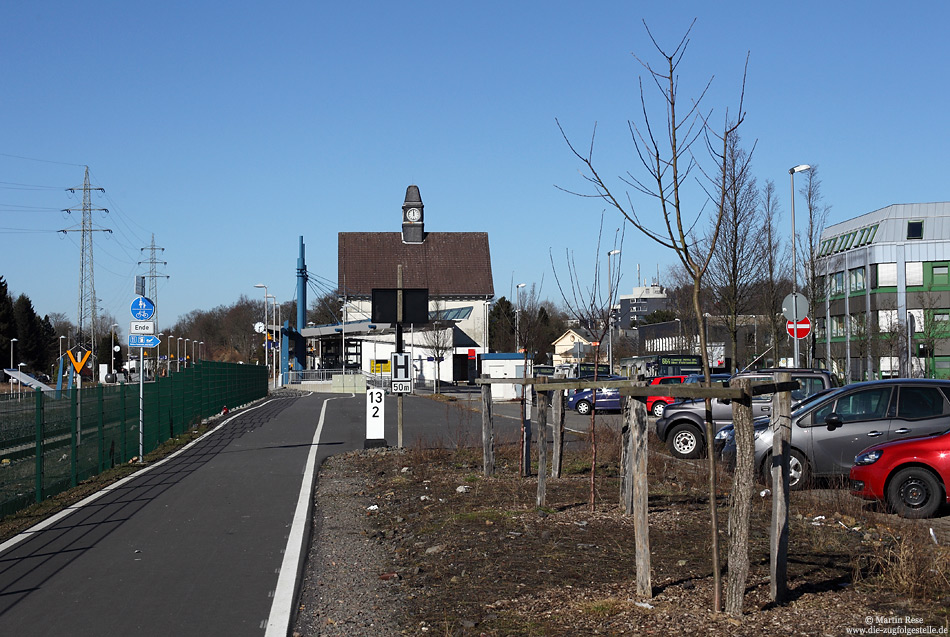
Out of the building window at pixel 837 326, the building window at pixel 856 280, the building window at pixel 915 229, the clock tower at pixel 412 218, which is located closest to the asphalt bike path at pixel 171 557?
the building window at pixel 837 326

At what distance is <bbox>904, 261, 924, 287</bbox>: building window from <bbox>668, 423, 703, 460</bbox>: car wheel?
48695mm

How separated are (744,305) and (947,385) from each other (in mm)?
15760

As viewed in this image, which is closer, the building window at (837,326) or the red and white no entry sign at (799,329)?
the red and white no entry sign at (799,329)

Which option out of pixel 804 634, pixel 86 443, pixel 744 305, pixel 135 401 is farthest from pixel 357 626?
pixel 744 305

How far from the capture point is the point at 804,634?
5.43m

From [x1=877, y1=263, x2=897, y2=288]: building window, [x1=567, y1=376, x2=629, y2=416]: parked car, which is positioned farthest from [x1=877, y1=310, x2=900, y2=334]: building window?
[x1=567, y1=376, x2=629, y2=416]: parked car

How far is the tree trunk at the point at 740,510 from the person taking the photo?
5.70m

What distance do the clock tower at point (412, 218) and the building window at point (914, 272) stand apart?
1820 inches

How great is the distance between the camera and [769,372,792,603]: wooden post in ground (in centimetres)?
596

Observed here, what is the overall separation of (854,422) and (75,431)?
11.7 meters

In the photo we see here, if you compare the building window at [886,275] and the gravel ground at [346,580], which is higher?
the building window at [886,275]

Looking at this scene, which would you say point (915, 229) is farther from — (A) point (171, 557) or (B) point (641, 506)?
(A) point (171, 557)

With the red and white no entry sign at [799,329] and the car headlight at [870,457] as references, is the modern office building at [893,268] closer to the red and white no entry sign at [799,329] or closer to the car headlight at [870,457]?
the red and white no entry sign at [799,329]

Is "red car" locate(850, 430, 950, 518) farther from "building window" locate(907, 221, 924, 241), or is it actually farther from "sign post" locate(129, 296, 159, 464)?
"building window" locate(907, 221, 924, 241)
